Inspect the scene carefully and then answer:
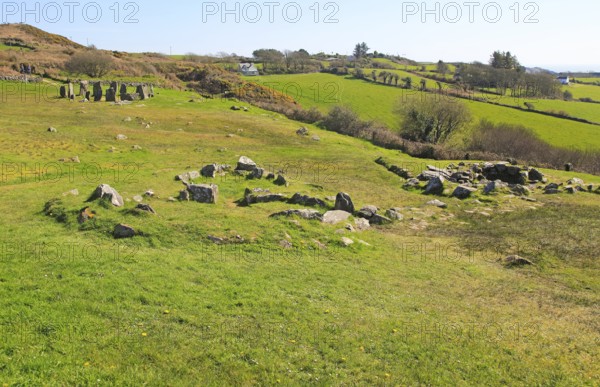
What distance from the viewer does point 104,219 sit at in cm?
2105

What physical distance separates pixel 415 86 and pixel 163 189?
114 metres

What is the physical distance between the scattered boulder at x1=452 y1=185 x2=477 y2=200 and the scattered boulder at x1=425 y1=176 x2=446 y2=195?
1.33 metres

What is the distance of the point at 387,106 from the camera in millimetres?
104750

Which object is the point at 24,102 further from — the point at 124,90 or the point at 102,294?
the point at 102,294

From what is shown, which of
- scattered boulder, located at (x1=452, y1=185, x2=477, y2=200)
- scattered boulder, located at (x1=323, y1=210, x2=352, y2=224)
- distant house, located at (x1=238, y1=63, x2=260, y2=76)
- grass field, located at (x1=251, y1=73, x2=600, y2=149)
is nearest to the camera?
scattered boulder, located at (x1=323, y1=210, x2=352, y2=224)

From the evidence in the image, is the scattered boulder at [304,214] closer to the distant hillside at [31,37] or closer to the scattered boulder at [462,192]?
the scattered boulder at [462,192]

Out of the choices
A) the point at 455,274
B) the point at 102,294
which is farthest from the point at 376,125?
the point at 102,294

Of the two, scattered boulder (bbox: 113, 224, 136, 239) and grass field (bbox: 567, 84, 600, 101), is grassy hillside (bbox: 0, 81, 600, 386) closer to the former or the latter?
scattered boulder (bbox: 113, 224, 136, 239)

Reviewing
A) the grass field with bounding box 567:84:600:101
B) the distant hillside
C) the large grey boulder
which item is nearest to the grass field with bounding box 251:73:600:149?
the grass field with bounding box 567:84:600:101

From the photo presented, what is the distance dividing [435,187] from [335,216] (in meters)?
14.2

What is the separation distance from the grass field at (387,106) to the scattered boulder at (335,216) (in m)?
62.7

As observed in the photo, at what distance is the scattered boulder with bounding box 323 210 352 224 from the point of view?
80.9ft

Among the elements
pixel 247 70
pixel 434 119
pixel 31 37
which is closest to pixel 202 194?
pixel 434 119

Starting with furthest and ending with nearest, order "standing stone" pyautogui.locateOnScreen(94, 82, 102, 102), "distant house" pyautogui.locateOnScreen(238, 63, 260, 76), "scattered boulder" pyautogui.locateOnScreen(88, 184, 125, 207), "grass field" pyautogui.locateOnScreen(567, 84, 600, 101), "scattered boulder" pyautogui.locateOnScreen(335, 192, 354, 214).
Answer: "distant house" pyautogui.locateOnScreen(238, 63, 260, 76) < "grass field" pyautogui.locateOnScreen(567, 84, 600, 101) < "standing stone" pyautogui.locateOnScreen(94, 82, 102, 102) < "scattered boulder" pyautogui.locateOnScreen(335, 192, 354, 214) < "scattered boulder" pyautogui.locateOnScreen(88, 184, 125, 207)
